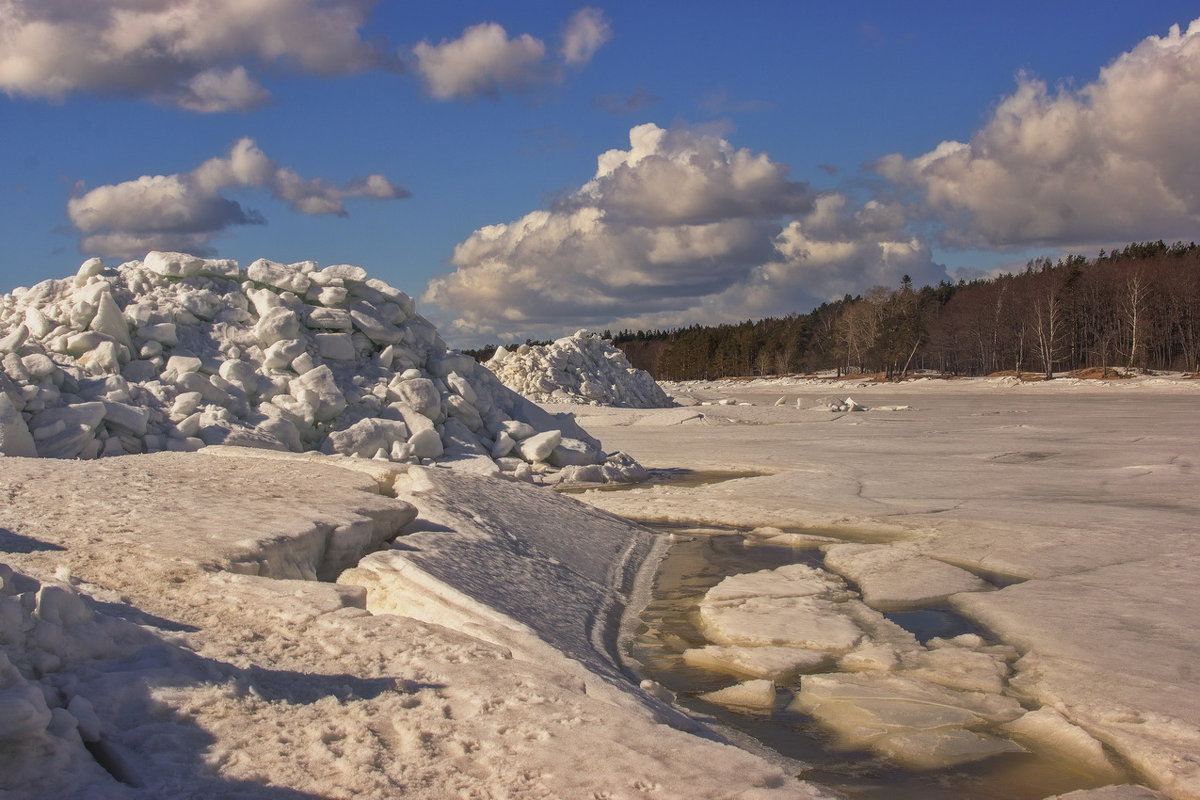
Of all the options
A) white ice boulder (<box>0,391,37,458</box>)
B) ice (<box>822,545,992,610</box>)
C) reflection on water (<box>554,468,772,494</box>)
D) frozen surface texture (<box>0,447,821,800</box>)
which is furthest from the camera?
reflection on water (<box>554,468,772,494</box>)

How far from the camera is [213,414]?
948 centimetres

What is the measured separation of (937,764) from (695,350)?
75.8 meters

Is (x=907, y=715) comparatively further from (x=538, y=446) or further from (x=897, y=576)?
(x=538, y=446)

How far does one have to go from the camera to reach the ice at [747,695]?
4.16 metres

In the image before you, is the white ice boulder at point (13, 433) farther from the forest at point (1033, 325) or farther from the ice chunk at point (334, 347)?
the forest at point (1033, 325)

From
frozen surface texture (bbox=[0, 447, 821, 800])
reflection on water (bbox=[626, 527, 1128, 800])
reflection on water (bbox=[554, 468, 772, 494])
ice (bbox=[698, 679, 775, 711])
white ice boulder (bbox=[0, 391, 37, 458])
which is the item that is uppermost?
white ice boulder (bbox=[0, 391, 37, 458])

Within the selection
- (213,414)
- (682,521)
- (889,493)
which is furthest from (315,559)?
(889,493)

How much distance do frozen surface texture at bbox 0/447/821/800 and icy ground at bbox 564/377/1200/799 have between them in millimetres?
1104

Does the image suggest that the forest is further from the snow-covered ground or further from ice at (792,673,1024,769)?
ice at (792,673,1024,769)

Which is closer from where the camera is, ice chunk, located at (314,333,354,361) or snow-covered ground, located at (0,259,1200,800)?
snow-covered ground, located at (0,259,1200,800)

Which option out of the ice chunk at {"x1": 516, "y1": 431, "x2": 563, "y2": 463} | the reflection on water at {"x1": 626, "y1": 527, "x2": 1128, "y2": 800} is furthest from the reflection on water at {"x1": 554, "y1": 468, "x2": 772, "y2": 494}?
the reflection on water at {"x1": 626, "y1": 527, "x2": 1128, "y2": 800}

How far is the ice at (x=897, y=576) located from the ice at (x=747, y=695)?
5.82 ft

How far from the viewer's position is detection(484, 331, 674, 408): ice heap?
2717cm

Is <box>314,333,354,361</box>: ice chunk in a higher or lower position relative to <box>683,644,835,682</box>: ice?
higher
